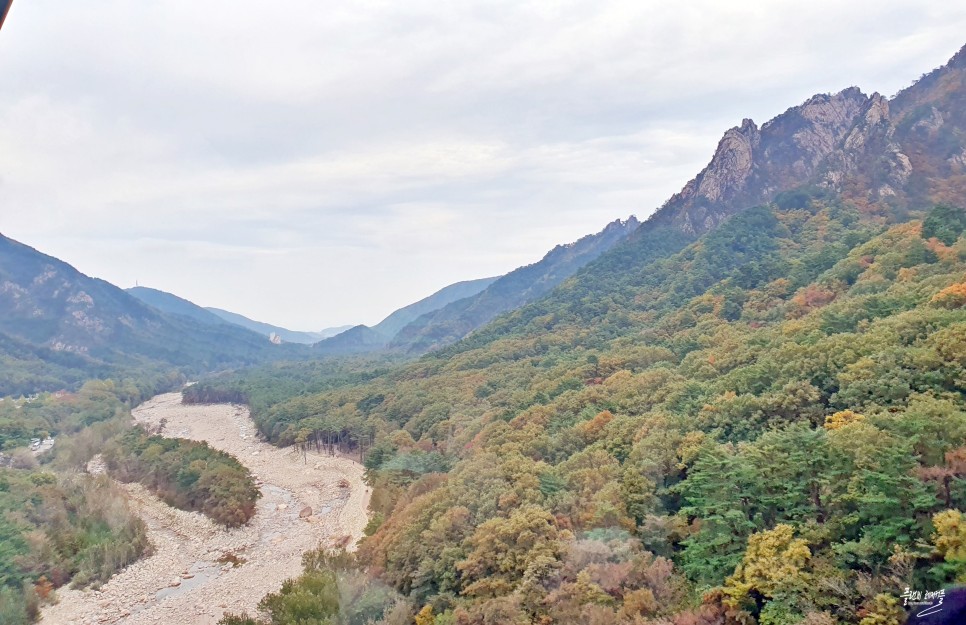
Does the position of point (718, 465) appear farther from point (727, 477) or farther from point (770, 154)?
point (770, 154)

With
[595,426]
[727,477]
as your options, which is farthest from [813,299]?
[727,477]

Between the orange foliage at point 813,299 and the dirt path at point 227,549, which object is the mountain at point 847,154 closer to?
the orange foliage at point 813,299

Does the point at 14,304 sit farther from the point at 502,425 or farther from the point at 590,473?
the point at 590,473

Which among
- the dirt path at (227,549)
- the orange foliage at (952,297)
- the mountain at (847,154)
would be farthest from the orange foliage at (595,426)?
the mountain at (847,154)

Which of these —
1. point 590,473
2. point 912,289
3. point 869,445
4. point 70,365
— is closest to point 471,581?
point 590,473

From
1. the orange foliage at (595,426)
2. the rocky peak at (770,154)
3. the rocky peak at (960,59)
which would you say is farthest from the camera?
the rocky peak at (770,154)

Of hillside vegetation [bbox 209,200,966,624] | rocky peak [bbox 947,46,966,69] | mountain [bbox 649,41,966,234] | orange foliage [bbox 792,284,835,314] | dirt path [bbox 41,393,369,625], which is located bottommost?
dirt path [bbox 41,393,369,625]

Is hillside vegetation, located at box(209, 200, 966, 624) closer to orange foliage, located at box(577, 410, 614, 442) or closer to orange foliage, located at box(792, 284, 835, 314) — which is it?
orange foliage, located at box(577, 410, 614, 442)

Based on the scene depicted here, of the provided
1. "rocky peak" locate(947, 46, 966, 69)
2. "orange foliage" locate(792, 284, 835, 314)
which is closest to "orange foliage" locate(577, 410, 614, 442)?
"orange foliage" locate(792, 284, 835, 314)
